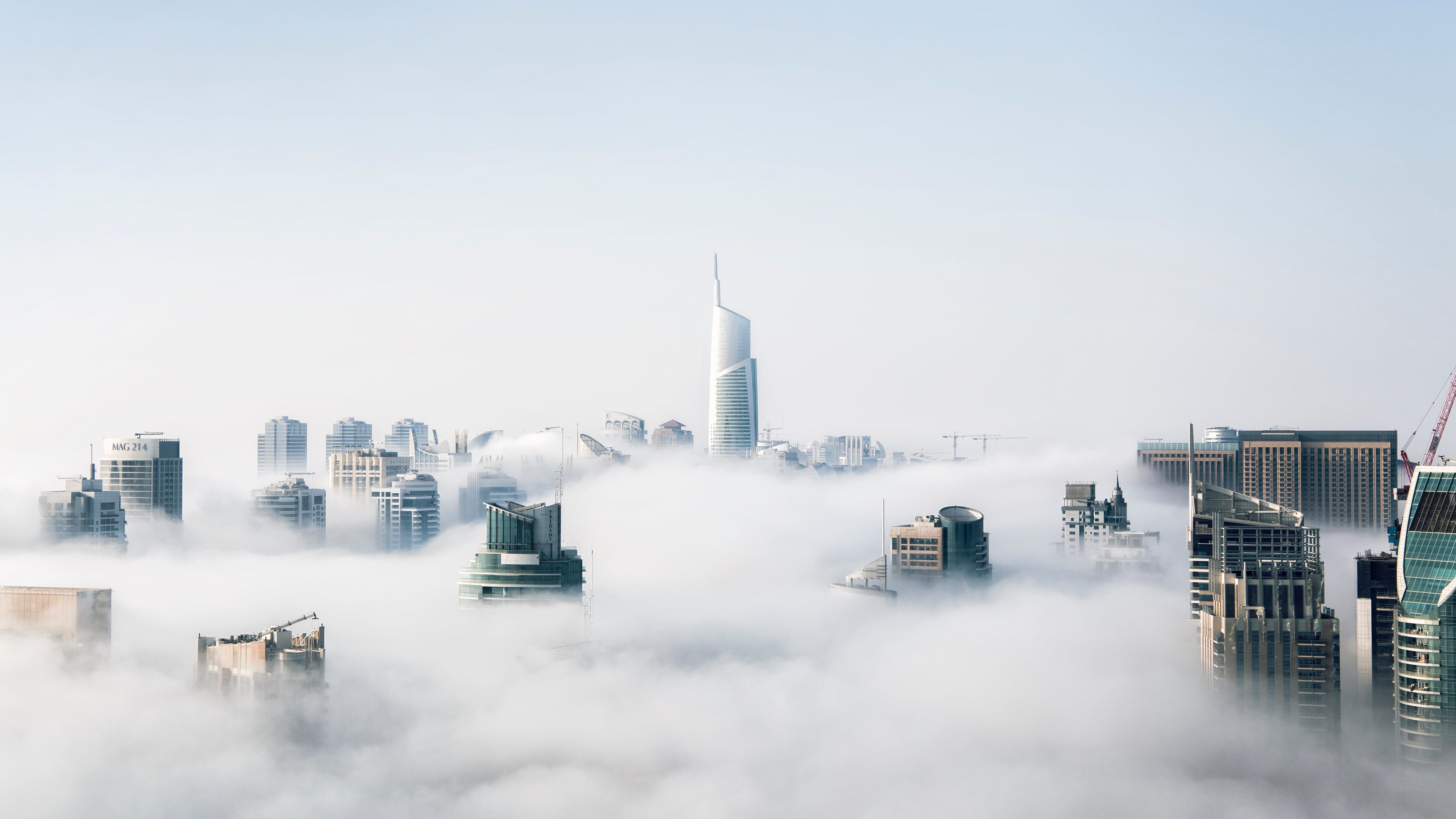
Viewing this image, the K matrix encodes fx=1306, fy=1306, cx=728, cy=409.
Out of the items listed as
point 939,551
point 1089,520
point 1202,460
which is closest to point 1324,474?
point 1202,460

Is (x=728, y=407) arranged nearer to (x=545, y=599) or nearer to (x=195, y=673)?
(x=545, y=599)

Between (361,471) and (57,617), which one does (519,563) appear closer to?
(57,617)

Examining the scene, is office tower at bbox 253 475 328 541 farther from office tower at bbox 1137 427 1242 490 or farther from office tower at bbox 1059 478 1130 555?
office tower at bbox 1137 427 1242 490

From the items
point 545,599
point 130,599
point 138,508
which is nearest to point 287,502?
point 138,508

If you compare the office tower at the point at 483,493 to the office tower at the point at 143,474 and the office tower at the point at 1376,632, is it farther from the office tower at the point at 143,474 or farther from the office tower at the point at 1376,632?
the office tower at the point at 1376,632

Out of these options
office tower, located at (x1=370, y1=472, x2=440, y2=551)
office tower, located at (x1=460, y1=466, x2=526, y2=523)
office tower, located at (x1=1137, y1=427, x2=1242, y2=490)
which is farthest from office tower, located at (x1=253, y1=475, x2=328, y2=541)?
office tower, located at (x1=1137, y1=427, x2=1242, y2=490)

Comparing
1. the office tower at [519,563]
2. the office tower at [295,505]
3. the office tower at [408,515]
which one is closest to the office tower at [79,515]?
the office tower at [295,505]
